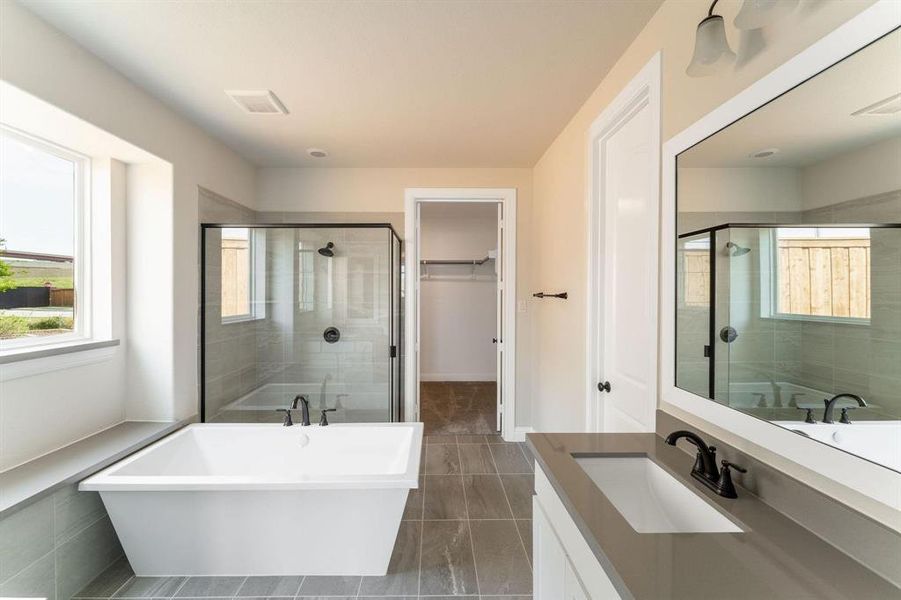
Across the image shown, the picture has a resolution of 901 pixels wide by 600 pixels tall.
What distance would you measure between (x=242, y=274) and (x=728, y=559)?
298 centimetres

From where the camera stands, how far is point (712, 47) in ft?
3.30

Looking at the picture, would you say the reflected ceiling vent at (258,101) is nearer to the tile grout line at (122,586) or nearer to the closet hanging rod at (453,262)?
the tile grout line at (122,586)

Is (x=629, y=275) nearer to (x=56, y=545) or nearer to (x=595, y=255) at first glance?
(x=595, y=255)

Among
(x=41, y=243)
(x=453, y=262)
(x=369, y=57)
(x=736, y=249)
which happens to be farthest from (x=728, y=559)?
(x=453, y=262)

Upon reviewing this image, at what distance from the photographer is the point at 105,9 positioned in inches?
55.7

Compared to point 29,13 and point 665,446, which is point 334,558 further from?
point 29,13

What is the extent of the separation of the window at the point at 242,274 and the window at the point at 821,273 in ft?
9.46

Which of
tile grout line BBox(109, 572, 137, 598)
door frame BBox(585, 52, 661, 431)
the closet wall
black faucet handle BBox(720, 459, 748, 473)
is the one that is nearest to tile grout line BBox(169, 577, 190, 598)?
tile grout line BBox(109, 572, 137, 598)

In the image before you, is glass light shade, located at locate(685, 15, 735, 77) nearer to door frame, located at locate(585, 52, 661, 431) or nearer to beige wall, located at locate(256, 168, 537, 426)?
door frame, located at locate(585, 52, 661, 431)

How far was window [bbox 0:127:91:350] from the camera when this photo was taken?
1.64 m

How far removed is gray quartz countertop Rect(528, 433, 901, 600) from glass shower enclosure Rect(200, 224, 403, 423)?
6.94 feet

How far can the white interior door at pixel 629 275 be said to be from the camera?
4.71 feet

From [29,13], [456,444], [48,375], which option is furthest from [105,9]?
[456,444]

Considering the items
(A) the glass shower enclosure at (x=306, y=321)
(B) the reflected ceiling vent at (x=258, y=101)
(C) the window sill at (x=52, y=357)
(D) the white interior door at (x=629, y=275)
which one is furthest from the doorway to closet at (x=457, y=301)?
(C) the window sill at (x=52, y=357)
